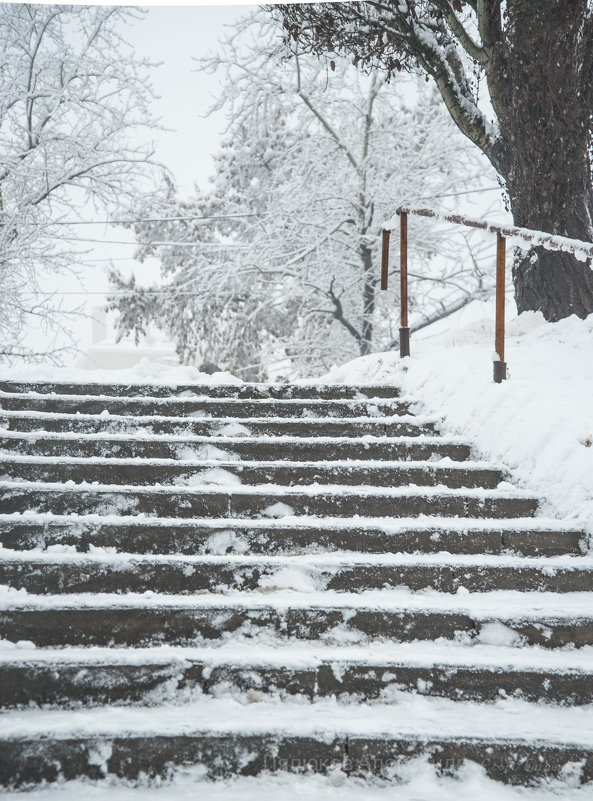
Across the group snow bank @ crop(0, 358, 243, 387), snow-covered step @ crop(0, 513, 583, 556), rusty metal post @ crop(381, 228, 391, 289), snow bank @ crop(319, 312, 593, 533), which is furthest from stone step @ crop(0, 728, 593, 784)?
rusty metal post @ crop(381, 228, 391, 289)

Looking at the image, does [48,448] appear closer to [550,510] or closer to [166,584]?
[166,584]

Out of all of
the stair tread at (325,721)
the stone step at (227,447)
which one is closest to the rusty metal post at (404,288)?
the stone step at (227,447)

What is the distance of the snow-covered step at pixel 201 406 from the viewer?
3451mm

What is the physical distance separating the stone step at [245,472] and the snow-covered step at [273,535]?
0.34m

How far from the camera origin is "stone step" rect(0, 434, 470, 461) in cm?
304

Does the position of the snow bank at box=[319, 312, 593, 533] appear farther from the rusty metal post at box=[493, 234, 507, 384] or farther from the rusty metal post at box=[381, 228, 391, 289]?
the rusty metal post at box=[381, 228, 391, 289]

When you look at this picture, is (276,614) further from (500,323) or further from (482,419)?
(500,323)

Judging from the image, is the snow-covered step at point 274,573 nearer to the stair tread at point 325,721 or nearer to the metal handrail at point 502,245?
the stair tread at point 325,721

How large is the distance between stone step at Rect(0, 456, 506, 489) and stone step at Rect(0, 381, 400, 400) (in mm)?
859

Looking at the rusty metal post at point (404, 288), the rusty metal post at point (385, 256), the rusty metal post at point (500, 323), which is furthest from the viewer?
the rusty metal post at point (385, 256)

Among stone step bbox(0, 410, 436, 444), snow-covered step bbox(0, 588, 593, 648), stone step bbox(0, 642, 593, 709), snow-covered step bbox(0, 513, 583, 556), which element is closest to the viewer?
stone step bbox(0, 642, 593, 709)

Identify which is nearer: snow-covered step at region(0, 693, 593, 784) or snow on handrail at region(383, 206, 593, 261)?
Answer: snow-covered step at region(0, 693, 593, 784)

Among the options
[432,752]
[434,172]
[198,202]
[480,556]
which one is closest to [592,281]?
[480,556]

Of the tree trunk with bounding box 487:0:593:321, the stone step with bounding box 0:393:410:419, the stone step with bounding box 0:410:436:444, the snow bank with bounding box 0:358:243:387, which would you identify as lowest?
the stone step with bounding box 0:410:436:444
